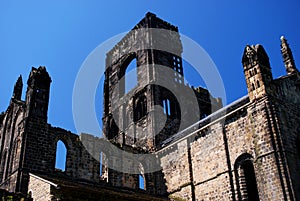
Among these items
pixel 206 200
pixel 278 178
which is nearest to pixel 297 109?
pixel 278 178

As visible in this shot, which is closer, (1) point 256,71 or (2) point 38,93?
(1) point 256,71

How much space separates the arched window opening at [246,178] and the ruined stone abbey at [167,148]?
5 cm

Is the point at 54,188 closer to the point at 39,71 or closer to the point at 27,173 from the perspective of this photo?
the point at 27,173

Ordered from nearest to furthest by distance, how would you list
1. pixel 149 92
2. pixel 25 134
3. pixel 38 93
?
pixel 25 134
pixel 38 93
pixel 149 92

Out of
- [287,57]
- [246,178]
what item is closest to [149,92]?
[287,57]

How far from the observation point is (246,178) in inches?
693

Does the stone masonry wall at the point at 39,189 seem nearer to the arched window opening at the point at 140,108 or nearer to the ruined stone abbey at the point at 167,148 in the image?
the ruined stone abbey at the point at 167,148

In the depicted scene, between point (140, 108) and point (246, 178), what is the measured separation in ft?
41.1

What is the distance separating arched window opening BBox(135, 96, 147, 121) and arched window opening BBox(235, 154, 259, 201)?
1119cm

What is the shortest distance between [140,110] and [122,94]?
137 inches

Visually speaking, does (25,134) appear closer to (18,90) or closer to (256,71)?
(18,90)

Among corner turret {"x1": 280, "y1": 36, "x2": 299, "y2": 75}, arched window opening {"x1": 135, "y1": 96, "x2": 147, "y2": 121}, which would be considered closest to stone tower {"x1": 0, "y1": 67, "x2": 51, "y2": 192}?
arched window opening {"x1": 135, "y1": 96, "x2": 147, "y2": 121}

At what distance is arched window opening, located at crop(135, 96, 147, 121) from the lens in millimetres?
28005

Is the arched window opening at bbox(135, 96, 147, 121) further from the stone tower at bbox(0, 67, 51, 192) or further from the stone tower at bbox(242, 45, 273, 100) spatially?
the stone tower at bbox(242, 45, 273, 100)
